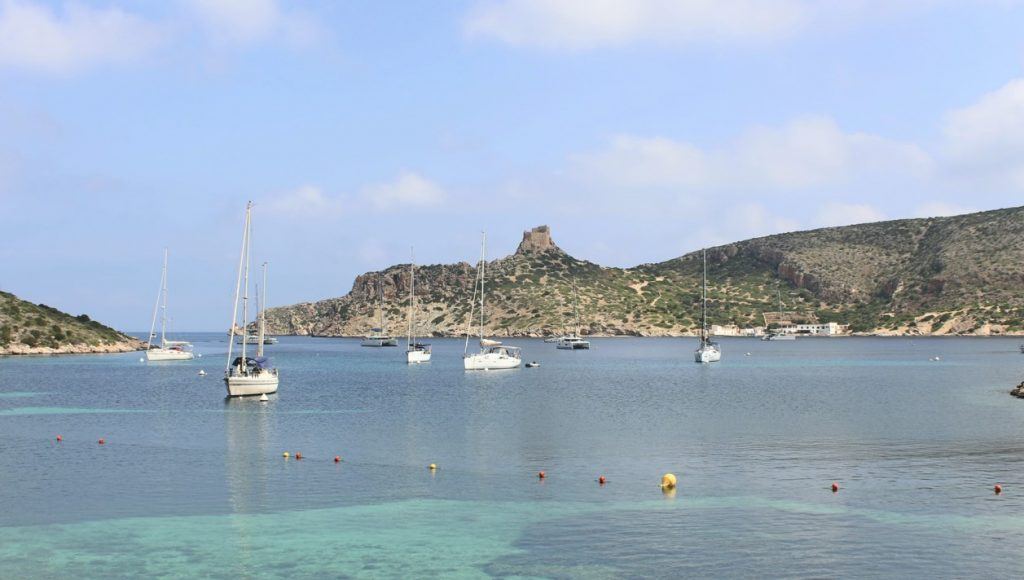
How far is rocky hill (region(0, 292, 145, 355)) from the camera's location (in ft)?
493

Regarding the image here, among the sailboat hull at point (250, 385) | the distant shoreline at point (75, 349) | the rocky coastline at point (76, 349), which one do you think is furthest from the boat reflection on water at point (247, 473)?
the rocky coastline at point (76, 349)

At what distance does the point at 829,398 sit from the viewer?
74625 millimetres

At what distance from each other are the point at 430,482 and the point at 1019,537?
20.6m

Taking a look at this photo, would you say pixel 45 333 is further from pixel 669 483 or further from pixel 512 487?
pixel 669 483

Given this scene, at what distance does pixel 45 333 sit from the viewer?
157 meters

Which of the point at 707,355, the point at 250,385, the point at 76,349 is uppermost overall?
the point at 76,349

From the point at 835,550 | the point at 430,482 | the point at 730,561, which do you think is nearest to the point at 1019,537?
the point at 835,550

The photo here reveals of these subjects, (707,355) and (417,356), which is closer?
(707,355)

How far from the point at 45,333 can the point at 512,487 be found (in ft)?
480

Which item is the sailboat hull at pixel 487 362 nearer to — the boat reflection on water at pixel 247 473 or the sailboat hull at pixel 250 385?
the sailboat hull at pixel 250 385

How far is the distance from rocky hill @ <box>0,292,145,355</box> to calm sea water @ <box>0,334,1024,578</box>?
84895 millimetres

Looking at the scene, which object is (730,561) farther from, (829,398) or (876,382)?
(876,382)

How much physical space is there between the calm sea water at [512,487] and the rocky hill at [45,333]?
3342 inches

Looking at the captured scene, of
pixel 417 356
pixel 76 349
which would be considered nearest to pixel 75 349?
pixel 76 349
